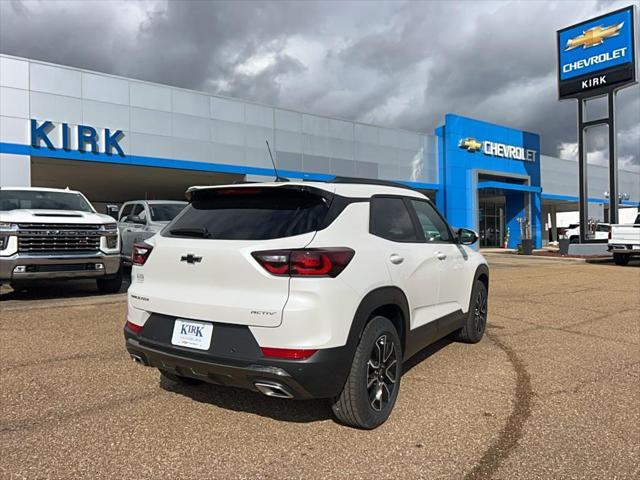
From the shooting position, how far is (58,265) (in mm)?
8016

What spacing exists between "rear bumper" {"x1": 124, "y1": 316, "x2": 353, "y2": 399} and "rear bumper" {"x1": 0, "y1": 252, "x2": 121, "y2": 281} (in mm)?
5847

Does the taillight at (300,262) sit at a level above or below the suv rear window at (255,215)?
below

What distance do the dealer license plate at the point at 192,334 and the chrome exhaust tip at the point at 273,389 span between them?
426 millimetres

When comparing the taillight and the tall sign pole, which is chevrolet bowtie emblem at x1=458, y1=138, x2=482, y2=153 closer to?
the tall sign pole

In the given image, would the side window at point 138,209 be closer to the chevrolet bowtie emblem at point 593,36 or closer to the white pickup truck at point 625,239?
the white pickup truck at point 625,239

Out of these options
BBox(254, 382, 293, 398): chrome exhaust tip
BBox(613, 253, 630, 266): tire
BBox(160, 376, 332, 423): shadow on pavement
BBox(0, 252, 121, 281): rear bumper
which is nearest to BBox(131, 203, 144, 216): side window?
BBox(0, 252, 121, 281): rear bumper

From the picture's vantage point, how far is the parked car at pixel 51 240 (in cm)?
768

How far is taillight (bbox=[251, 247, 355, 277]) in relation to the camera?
2.89 metres

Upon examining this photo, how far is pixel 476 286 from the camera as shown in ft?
18.0

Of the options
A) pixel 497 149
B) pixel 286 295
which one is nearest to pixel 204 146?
pixel 286 295

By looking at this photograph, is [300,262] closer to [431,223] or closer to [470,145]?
[431,223]

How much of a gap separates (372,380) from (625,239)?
17.9 metres

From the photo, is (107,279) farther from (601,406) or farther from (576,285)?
(576,285)

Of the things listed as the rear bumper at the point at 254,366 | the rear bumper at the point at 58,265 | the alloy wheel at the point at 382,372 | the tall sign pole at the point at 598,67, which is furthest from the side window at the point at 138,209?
the tall sign pole at the point at 598,67
